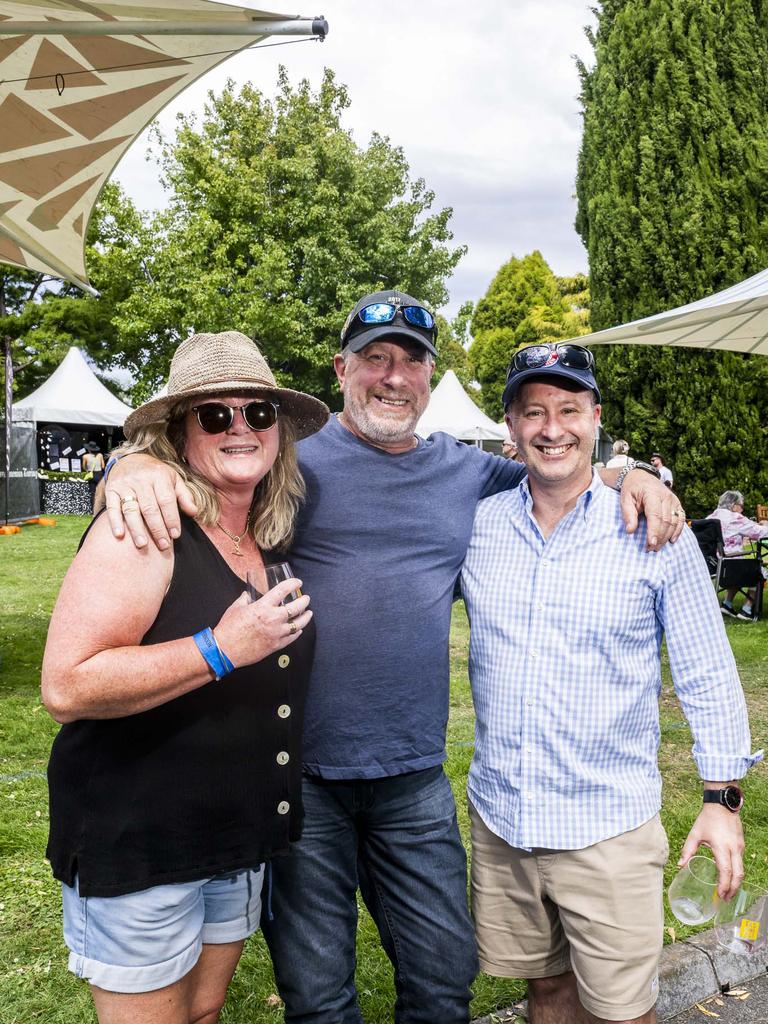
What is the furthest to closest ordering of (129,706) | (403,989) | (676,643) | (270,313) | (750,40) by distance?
(270,313) → (750,40) → (403,989) → (676,643) → (129,706)

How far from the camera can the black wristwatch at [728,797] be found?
91.5 inches

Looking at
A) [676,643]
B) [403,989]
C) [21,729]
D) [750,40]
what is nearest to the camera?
[676,643]

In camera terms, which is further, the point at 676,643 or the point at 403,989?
the point at 403,989

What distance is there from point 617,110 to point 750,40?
271 cm

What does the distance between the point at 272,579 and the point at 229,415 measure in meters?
0.53

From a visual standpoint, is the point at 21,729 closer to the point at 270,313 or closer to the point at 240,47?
the point at 240,47

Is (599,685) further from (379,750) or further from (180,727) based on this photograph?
(180,727)

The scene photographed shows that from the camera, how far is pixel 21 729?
604cm

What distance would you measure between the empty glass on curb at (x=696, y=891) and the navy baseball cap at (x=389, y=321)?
6.08 feet

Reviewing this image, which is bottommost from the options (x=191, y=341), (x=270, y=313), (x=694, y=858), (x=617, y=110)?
(x=694, y=858)

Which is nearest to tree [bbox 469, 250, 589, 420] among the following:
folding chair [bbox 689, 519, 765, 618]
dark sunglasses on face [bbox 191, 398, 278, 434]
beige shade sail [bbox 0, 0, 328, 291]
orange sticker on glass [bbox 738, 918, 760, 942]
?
folding chair [bbox 689, 519, 765, 618]

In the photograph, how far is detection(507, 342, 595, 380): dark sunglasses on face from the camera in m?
2.54

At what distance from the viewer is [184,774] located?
2.01 metres

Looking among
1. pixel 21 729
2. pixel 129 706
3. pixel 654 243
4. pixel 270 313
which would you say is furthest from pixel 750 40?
pixel 129 706
